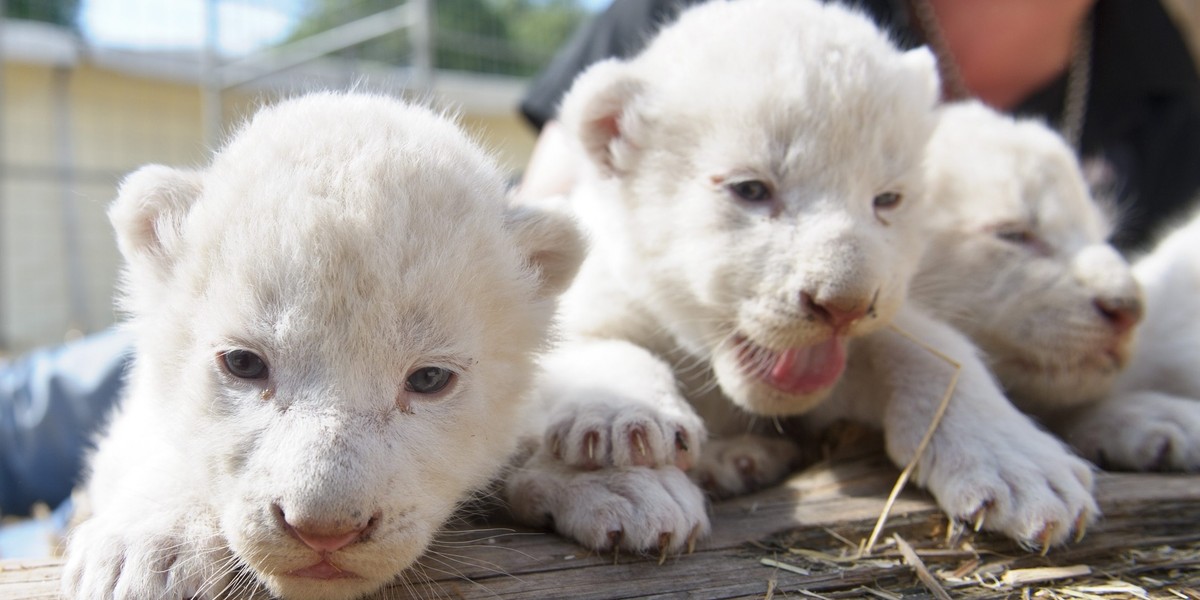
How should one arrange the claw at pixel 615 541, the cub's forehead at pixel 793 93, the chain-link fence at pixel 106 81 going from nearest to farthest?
the claw at pixel 615 541 < the cub's forehead at pixel 793 93 < the chain-link fence at pixel 106 81

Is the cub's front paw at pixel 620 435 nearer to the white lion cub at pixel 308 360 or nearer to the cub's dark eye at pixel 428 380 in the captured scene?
the white lion cub at pixel 308 360

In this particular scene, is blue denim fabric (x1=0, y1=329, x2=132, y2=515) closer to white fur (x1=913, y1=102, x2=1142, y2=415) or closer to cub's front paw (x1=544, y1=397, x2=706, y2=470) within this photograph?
cub's front paw (x1=544, y1=397, x2=706, y2=470)

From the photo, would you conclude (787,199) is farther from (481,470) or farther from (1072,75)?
(1072,75)

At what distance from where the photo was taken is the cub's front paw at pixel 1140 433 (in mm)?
2574

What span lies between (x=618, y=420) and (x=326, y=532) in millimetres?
787

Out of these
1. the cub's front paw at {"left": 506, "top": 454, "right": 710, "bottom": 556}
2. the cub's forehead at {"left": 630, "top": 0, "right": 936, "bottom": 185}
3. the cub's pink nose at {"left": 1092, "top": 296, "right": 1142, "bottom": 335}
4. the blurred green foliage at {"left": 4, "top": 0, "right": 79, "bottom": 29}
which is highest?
the blurred green foliage at {"left": 4, "top": 0, "right": 79, "bottom": 29}

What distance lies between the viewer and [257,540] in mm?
1587

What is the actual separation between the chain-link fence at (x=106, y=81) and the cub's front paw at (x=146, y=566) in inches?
294

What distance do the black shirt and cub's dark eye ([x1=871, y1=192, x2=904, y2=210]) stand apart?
2.36 meters

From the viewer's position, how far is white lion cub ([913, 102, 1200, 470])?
106 inches

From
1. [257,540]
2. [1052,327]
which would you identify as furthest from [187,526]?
[1052,327]

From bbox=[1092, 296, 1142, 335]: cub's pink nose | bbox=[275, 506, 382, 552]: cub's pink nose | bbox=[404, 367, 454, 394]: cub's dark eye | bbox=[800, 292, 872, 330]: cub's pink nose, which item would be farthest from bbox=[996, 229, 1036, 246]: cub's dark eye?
bbox=[275, 506, 382, 552]: cub's pink nose

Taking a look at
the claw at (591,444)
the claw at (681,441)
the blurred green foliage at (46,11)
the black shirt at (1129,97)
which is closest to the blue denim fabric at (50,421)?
the black shirt at (1129,97)

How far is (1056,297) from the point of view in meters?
2.80
